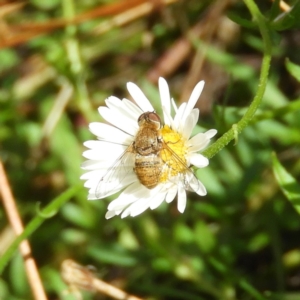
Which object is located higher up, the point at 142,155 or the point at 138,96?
the point at 138,96

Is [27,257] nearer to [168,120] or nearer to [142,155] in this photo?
[142,155]

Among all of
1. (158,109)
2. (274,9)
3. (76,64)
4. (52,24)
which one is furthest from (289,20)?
(52,24)

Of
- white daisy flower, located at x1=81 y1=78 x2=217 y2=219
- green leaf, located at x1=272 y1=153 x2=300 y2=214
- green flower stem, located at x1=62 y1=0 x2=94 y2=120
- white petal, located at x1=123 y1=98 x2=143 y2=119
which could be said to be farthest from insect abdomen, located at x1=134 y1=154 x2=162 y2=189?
green flower stem, located at x1=62 y1=0 x2=94 y2=120

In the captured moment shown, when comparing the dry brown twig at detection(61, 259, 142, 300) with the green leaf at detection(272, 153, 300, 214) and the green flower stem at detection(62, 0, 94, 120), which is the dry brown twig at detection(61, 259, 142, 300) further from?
the green flower stem at detection(62, 0, 94, 120)

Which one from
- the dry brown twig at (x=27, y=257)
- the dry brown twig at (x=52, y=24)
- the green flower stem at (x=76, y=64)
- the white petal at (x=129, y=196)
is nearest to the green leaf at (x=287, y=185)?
the white petal at (x=129, y=196)

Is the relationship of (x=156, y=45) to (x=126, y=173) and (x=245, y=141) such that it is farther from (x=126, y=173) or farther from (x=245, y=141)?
(x=126, y=173)
